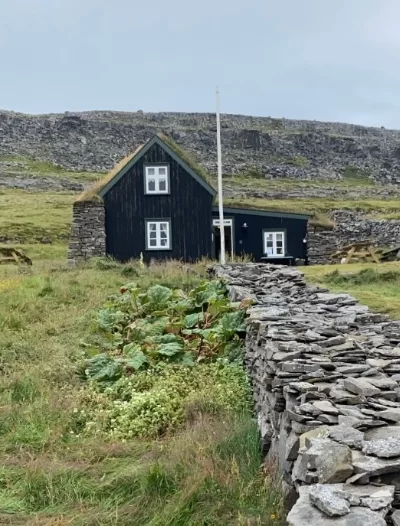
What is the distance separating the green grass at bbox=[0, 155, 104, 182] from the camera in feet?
206

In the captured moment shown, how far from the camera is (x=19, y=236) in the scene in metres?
36.9

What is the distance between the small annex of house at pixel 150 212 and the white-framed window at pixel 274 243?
2580 mm

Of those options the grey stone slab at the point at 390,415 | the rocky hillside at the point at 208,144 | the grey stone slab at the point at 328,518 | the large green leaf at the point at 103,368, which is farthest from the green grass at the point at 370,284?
the rocky hillside at the point at 208,144

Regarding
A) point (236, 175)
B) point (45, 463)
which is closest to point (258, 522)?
point (45, 463)

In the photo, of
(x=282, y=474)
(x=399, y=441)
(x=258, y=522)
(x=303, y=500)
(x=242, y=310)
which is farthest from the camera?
(x=242, y=310)

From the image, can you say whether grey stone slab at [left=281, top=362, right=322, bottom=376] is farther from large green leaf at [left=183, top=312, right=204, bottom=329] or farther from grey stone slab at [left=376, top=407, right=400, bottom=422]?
large green leaf at [left=183, top=312, right=204, bottom=329]

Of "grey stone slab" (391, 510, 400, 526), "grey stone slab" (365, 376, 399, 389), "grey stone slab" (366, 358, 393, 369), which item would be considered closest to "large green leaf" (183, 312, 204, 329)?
"grey stone slab" (366, 358, 393, 369)

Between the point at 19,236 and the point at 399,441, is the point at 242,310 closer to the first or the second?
the point at 399,441

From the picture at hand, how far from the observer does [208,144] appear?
74.7m

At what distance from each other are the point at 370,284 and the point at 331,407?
1157 cm

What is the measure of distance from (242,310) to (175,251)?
17454 mm

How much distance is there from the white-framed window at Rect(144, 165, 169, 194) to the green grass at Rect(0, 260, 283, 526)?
58.3 feet

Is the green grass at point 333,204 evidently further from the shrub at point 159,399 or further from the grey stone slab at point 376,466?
the grey stone slab at point 376,466

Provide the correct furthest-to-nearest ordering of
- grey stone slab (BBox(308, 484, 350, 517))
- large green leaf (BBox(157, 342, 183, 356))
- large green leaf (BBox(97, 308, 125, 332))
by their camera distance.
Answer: large green leaf (BBox(97, 308, 125, 332)), large green leaf (BBox(157, 342, 183, 356)), grey stone slab (BBox(308, 484, 350, 517))
